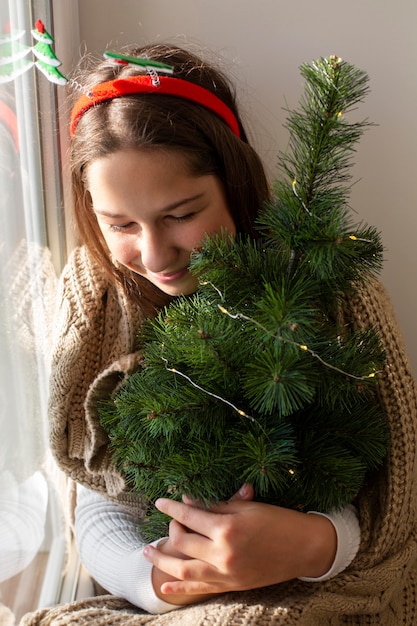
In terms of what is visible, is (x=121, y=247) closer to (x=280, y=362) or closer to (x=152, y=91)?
(x=152, y=91)

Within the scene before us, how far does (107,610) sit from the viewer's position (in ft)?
2.99

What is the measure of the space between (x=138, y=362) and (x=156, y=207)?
215mm

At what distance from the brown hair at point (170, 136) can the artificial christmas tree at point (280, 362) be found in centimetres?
16

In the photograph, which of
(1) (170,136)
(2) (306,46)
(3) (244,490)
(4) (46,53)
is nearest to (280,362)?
(3) (244,490)

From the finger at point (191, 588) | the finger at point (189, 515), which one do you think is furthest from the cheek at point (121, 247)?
the finger at point (191, 588)

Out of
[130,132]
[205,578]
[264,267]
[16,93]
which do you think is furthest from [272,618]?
[16,93]

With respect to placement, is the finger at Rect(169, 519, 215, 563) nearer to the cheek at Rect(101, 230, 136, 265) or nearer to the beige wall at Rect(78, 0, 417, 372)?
the cheek at Rect(101, 230, 136, 265)

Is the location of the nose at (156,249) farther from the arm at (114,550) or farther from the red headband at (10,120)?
the arm at (114,550)

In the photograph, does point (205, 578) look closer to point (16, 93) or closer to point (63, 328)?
point (63, 328)

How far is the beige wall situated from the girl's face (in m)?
0.34

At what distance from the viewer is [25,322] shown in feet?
3.28

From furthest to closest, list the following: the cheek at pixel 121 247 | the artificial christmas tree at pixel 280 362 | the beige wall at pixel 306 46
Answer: the beige wall at pixel 306 46
the cheek at pixel 121 247
the artificial christmas tree at pixel 280 362

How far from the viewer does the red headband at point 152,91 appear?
865mm

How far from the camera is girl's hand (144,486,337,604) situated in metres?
0.81
